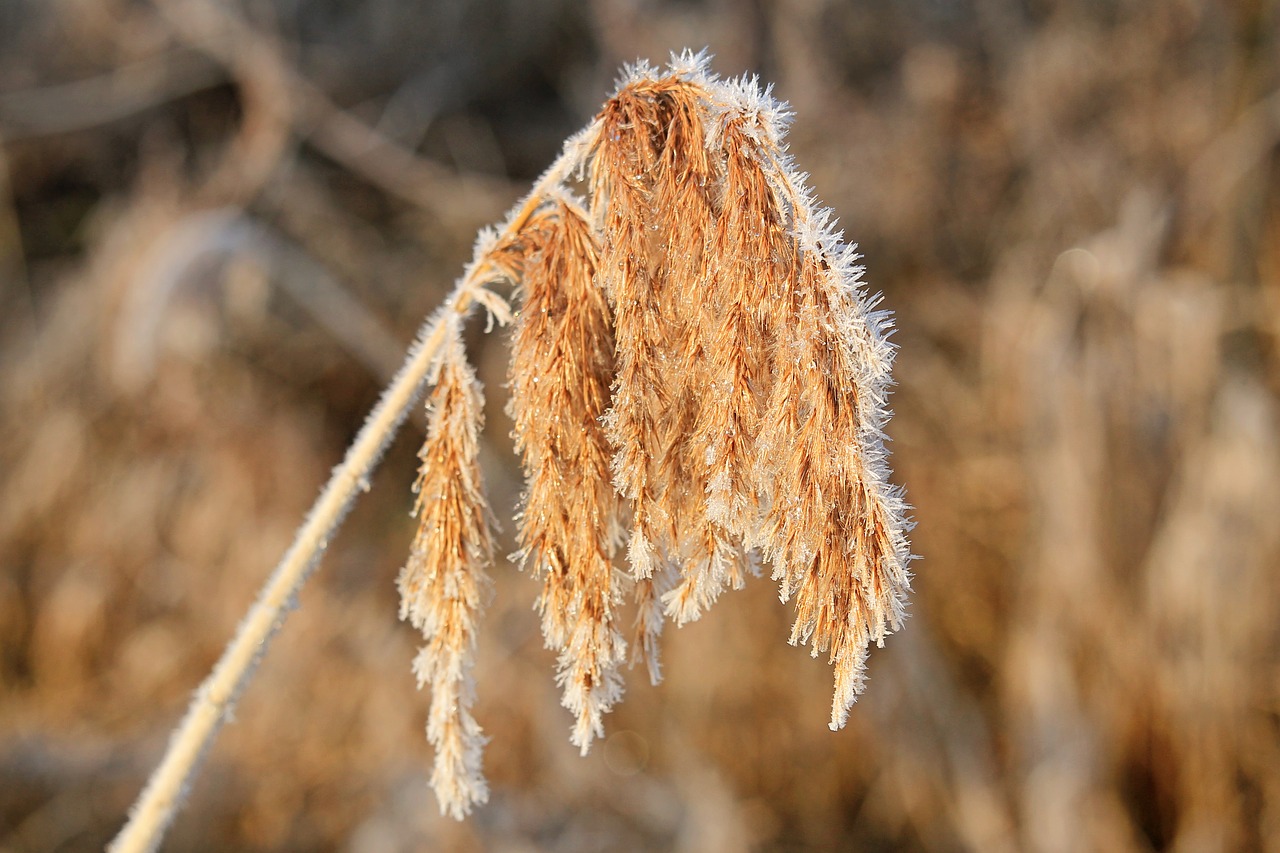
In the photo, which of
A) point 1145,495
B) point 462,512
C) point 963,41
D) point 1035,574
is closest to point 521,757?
point 1035,574

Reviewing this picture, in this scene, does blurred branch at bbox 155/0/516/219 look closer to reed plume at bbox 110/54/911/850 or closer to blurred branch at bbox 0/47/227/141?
blurred branch at bbox 0/47/227/141

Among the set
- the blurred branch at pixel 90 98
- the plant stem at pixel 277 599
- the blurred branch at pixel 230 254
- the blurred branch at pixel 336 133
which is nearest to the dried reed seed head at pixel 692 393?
the plant stem at pixel 277 599

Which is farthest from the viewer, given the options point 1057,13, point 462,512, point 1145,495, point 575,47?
point 575,47

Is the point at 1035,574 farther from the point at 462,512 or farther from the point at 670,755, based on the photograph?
the point at 462,512

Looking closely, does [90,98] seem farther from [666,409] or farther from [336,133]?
[666,409]

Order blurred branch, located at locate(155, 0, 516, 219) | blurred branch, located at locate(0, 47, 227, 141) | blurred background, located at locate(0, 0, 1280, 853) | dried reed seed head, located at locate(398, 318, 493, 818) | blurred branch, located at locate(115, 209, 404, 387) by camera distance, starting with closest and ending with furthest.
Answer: dried reed seed head, located at locate(398, 318, 493, 818)
blurred branch, located at locate(115, 209, 404, 387)
blurred background, located at locate(0, 0, 1280, 853)
blurred branch, located at locate(155, 0, 516, 219)
blurred branch, located at locate(0, 47, 227, 141)

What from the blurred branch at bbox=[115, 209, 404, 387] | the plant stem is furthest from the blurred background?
the plant stem
